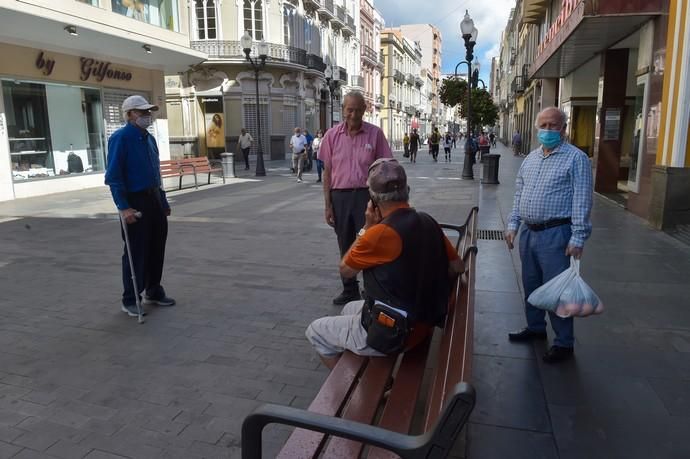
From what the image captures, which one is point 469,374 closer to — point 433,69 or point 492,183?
point 492,183

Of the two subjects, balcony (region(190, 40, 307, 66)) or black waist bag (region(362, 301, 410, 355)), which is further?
balcony (region(190, 40, 307, 66))

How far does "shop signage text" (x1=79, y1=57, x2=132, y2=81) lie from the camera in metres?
15.3

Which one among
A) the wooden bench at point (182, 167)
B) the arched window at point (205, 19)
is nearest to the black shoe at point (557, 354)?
the wooden bench at point (182, 167)

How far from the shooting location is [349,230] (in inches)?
186

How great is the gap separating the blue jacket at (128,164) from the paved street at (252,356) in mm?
1206

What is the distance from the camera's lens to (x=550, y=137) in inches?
134

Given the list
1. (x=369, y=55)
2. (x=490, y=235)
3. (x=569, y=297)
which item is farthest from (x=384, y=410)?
(x=369, y=55)

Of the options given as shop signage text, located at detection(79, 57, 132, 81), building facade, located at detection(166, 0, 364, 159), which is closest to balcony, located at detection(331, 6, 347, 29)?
building facade, located at detection(166, 0, 364, 159)

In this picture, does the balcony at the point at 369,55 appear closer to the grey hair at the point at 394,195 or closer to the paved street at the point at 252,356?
the paved street at the point at 252,356

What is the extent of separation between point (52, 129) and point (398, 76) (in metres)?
55.6

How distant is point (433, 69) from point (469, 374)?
110 metres

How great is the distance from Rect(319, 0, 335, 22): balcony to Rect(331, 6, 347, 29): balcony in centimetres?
54

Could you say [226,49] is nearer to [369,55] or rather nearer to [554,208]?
[369,55]

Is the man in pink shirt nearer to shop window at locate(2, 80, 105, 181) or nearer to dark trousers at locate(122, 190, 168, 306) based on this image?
dark trousers at locate(122, 190, 168, 306)
